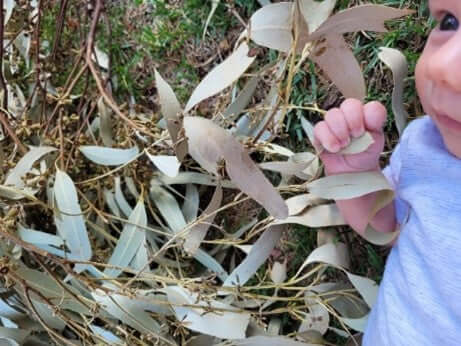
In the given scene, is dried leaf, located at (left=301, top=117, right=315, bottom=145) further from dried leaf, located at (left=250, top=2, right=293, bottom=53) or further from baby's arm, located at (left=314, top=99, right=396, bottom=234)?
dried leaf, located at (left=250, top=2, right=293, bottom=53)

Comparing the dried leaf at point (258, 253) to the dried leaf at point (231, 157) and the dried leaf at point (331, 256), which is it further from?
the dried leaf at point (231, 157)

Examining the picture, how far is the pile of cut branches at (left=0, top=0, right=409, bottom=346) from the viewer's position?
36.9 inches

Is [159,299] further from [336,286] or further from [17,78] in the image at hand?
[17,78]

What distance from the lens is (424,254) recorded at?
938 mm

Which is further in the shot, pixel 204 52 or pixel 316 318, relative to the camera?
pixel 204 52

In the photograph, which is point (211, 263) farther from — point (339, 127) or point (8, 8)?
point (8, 8)

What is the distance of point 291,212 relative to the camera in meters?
1.12

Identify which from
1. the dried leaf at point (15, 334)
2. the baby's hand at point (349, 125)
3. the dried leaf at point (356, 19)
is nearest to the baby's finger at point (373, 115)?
the baby's hand at point (349, 125)

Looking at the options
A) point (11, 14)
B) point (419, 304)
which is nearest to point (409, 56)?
point (419, 304)

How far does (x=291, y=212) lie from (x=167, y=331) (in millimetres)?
274

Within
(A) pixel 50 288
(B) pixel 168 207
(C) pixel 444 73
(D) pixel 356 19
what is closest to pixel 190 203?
(B) pixel 168 207

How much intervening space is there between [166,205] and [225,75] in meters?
0.39

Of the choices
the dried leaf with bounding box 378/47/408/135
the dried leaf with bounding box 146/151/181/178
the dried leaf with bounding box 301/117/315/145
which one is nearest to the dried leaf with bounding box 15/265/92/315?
the dried leaf with bounding box 146/151/181/178

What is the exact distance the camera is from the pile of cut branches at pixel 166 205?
936 millimetres
